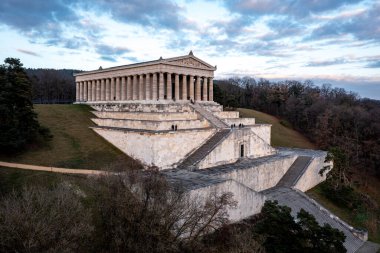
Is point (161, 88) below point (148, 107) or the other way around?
the other way around

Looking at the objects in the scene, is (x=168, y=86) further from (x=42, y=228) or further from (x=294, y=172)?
(x=42, y=228)

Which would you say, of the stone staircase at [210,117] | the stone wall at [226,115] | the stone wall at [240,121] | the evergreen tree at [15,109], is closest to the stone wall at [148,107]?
the stone staircase at [210,117]

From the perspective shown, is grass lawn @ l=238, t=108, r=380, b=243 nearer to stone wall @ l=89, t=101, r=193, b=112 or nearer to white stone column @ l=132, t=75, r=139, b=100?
stone wall @ l=89, t=101, r=193, b=112

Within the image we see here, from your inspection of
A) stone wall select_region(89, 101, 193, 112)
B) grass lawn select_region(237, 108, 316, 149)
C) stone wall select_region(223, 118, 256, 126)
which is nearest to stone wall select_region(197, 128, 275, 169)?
stone wall select_region(223, 118, 256, 126)

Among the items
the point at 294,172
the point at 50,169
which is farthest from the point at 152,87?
the point at 294,172

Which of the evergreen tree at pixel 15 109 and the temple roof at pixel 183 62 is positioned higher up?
the temple roof at pixel 183 62

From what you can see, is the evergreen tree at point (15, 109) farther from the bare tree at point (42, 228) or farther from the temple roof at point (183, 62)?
the bare tree at point (42, 228)
